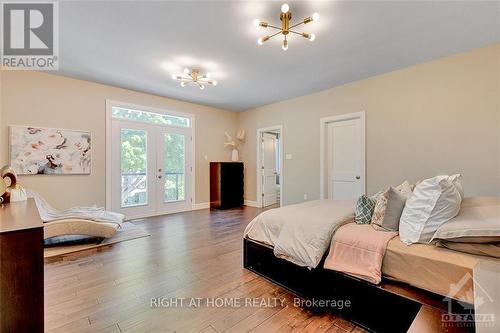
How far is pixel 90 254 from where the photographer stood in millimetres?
2783

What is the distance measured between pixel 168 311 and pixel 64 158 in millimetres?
3617

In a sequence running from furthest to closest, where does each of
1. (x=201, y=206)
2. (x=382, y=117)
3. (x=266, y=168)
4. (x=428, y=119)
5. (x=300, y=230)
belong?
(x=266, y=168)
(x=201, y=206)
(x=382, y=117)
(x=428, y=119)
(x=300, y=230)

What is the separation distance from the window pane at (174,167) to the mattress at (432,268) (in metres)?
4.64

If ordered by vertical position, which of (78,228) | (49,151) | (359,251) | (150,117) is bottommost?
(78,228)

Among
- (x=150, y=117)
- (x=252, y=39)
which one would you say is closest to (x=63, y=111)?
(x=150, y=117)

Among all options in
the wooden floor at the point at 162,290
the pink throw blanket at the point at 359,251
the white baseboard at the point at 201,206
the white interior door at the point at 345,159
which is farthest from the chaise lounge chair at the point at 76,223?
the white interior door at the point at 345,159

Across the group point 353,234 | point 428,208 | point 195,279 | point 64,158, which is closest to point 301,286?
point 353,234

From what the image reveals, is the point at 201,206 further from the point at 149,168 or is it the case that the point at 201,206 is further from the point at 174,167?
the point at 149,168

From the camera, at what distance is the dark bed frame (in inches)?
53.5

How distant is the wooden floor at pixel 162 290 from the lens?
1571 millimetres

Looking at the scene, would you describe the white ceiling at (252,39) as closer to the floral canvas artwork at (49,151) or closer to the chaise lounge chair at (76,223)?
the floral canvas artwork at (49,151)

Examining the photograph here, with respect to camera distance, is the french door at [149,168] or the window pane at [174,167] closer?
the french door at [149,168]

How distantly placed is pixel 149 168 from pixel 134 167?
0.96 ft

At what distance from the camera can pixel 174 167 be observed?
17.5 feet
